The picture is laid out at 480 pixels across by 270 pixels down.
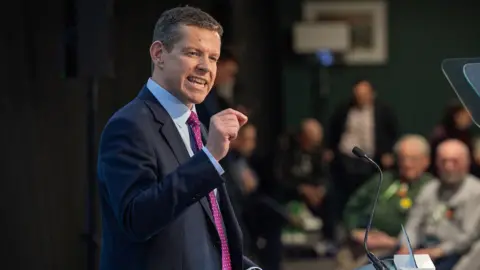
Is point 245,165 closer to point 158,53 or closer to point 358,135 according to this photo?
point 358,135

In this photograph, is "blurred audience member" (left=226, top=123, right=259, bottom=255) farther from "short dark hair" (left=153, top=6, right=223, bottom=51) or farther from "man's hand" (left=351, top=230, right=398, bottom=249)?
"short dark hair" (left=153, top=6, right=223, bottom=51)

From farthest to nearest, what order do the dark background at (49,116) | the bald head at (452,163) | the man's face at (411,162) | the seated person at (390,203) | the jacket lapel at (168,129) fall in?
the man's face at (411,162)
the seated person at (390,203)
the bald head at (452,163)
the dark background at (49,116)
the jacket lapel at (168,129)

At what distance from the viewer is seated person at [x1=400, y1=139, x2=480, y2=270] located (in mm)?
5180

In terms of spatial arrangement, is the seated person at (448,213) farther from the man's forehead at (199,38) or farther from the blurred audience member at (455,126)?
the man's forehead at (199,38)

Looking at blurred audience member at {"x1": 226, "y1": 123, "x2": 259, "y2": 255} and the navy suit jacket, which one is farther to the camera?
blurred audience member at {"x1": 226, "y1": 123, "x2": 259, "y2": 255}

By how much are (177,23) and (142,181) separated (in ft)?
1.30

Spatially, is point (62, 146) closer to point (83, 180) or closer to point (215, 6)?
point (83, 180)

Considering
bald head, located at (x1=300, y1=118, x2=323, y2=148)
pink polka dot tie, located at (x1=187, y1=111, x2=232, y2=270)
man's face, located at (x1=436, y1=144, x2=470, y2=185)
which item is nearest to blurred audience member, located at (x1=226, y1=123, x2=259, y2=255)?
man's face, located at (x1=436, y1=144, x2=470, y2=185)

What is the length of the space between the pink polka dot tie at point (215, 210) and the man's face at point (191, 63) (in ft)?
0.25

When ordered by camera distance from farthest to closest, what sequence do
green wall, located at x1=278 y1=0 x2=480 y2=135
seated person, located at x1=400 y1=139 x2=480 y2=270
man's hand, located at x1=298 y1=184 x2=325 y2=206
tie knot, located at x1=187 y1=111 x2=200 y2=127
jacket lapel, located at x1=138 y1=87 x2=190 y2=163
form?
green wall, located at x1=278 y1=0 x2=480 y2=135
man's hand, located at x1=298 y1=184 x2=325 y2=206
seated person, located at x1=400 y1=139 x2=480 y2=270
tie knot, located at x1=187 y1=111 x2=200 y2=127
jacket lapel, located at x1=138 y1=87 x2=190 y2=163

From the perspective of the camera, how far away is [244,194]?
20.1 ft

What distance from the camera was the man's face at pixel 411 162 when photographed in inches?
227

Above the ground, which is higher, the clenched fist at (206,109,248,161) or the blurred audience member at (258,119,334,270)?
the clenched fist at (206,109,248,161)

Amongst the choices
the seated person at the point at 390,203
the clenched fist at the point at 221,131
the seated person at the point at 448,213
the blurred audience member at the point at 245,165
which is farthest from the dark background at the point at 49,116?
the clenched fist at the point at 221,131
